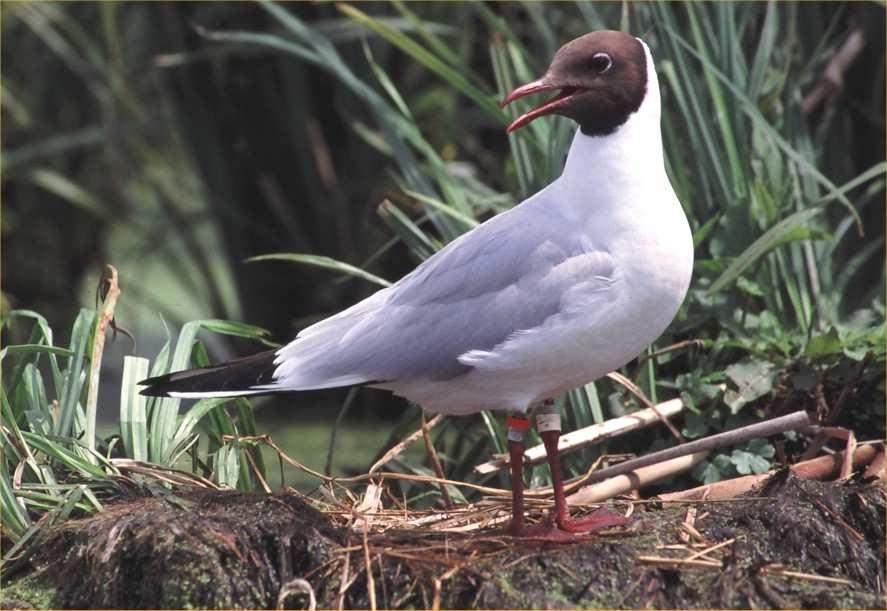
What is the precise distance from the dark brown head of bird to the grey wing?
10.1 inches

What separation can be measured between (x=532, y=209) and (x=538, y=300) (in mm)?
274

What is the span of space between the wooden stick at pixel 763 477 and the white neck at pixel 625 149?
769 mm

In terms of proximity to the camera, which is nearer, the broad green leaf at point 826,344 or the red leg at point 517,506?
the red leg at point 517,506

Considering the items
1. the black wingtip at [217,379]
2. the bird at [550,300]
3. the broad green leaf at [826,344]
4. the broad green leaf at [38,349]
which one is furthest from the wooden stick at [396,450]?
the broad green leaf at [826,344]

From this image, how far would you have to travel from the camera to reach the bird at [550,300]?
3.03 metres

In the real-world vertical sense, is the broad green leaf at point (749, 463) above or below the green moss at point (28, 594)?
above

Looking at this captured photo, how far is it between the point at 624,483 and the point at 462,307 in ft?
2.16

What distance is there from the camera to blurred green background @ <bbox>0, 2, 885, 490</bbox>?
402cm

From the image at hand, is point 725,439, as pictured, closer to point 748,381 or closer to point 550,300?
point 748,381

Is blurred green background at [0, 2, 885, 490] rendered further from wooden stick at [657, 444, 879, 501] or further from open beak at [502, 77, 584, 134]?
open beak at [502, 77, 584, 134]

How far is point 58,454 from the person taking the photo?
10.2 ft

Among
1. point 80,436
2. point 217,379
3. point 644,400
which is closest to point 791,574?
point 644,400

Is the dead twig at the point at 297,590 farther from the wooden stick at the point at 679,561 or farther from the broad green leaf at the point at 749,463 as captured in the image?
the broad green leaf at the point at 749,463

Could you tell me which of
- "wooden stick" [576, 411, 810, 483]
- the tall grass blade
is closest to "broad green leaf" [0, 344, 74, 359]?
the tall grass blade
